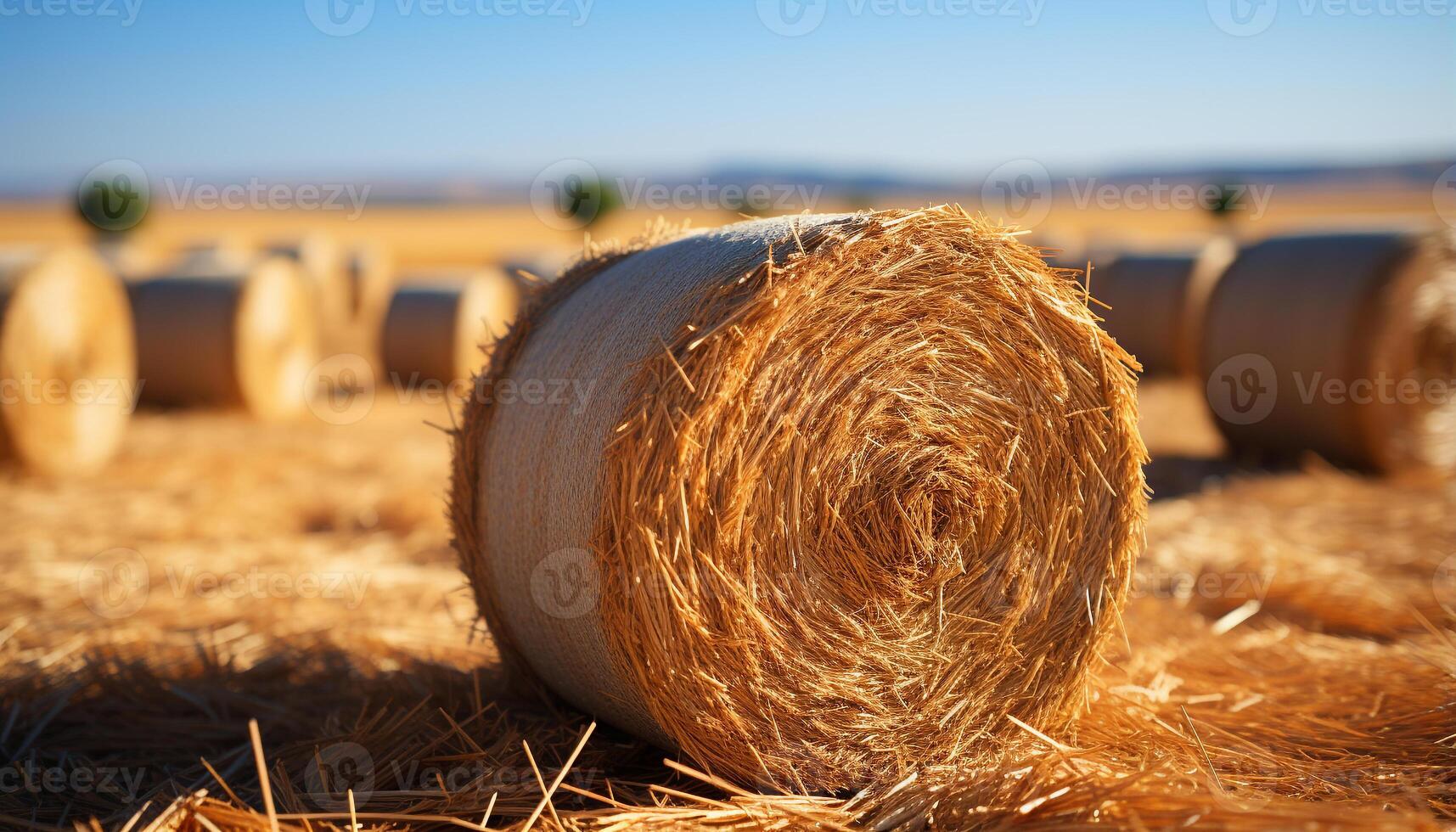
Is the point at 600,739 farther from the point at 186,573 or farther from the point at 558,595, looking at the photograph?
the point at 186,573

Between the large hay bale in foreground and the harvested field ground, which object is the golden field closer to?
the harvested field ground

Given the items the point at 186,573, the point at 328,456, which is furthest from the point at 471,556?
the point at 328,456

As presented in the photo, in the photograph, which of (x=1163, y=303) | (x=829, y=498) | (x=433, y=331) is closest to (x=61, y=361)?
(x=433, y=331)

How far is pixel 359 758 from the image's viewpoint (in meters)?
3.01

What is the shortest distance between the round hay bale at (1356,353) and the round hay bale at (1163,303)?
14.7ft

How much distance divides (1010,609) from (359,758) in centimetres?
186

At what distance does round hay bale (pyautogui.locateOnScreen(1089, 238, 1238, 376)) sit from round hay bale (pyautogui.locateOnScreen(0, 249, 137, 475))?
34.0 ft

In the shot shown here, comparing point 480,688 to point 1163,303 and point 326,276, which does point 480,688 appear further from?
point 326,276

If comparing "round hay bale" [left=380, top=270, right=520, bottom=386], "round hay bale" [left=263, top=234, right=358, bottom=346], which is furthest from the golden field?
"round hay bale" [left=263, top=234, right=358, bottom=346]

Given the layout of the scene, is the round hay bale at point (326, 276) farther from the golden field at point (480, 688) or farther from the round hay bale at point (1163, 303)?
the golden field at point (480, 688)

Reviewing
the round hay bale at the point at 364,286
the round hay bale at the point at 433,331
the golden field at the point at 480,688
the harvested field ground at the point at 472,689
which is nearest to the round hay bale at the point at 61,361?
the golden field at the point at 480,688

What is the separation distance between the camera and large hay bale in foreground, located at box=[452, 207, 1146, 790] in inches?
105

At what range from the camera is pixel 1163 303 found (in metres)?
13.2

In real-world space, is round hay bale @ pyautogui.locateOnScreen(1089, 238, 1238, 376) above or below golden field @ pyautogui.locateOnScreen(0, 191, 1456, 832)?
above
